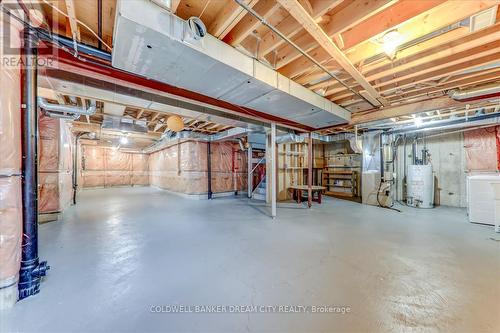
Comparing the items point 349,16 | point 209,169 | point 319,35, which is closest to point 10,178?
point 319,35

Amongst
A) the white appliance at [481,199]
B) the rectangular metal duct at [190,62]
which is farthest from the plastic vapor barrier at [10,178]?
the white appliance at [481,199]

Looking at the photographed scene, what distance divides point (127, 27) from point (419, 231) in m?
4.69

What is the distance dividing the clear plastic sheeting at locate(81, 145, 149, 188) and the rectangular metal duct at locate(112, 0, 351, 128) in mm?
10360

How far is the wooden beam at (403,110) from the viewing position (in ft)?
10.9

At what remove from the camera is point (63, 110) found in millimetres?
3373

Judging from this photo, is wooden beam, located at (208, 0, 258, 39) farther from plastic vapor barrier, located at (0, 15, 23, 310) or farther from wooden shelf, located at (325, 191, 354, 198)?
Result: wooden shelf, located at (325, 191, 354, 198)

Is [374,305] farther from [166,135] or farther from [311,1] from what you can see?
[166,135]

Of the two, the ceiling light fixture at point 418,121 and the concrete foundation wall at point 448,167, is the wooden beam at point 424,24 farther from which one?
the concrete foundation wall at point 448,167

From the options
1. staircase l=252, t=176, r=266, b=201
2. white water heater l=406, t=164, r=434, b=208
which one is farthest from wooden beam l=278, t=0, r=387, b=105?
staircase l=252, t=176, r=266, b=201

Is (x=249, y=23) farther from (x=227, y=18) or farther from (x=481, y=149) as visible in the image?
(x=481, y=149)

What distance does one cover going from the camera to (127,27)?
1444mm

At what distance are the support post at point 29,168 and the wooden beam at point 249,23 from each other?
1.68 metres

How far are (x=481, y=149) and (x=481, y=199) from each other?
81.9 inches

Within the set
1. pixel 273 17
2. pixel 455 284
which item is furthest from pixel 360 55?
pixel 455 284
